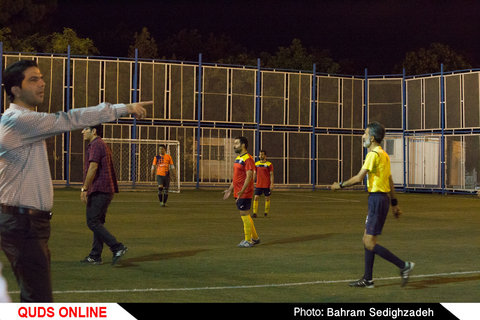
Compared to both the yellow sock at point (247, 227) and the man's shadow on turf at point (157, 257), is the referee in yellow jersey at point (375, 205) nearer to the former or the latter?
the man's shadow on turf at point (157, 257)

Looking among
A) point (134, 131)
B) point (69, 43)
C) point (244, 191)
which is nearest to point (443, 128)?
point (134, 131)

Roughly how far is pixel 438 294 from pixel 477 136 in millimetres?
31902

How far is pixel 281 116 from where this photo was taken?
43.7 m

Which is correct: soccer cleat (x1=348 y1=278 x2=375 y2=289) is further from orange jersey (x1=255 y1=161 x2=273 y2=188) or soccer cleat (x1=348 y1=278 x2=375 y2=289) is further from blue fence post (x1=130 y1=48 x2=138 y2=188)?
blue fence post (x1=130 y1=48 x2=138 y2=188)

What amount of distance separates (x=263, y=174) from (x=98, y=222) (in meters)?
11.5

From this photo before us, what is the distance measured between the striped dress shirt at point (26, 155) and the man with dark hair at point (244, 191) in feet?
29.3

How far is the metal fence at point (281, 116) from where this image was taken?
39.7 m

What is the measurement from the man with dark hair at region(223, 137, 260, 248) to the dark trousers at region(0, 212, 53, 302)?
891cm

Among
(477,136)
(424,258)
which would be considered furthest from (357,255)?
(477,136)

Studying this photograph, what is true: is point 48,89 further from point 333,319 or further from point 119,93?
point 333,319

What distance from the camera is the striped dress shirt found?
4723 mm

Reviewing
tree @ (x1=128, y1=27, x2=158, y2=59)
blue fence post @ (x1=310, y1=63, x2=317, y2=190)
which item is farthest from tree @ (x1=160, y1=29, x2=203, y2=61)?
blue fence post @ (x1=310, y1=63, x2=317, y2=190)

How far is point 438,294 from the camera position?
8977 mm

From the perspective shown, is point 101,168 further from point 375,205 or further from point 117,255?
point 375,205
